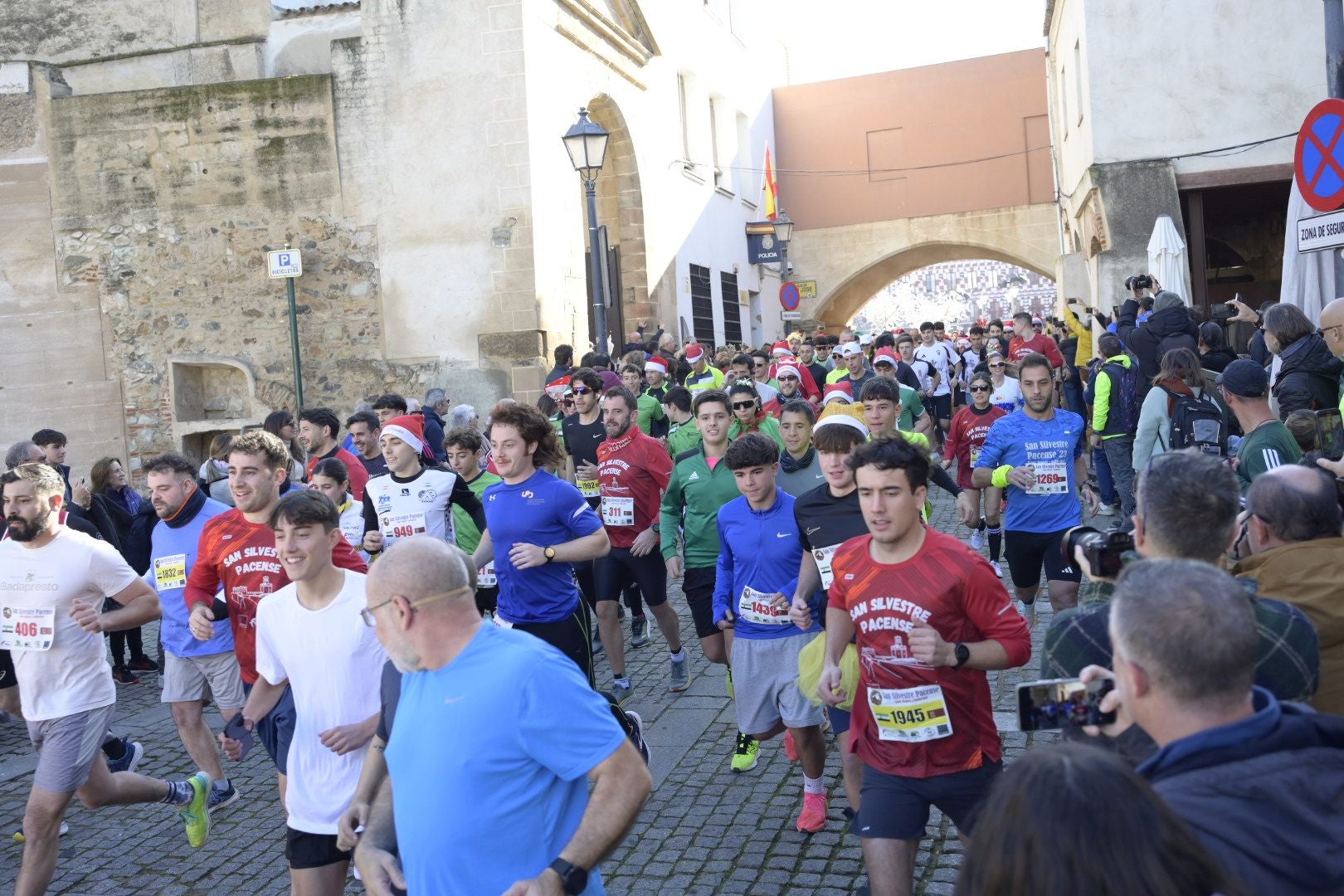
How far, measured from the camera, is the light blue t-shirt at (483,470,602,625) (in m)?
6.23

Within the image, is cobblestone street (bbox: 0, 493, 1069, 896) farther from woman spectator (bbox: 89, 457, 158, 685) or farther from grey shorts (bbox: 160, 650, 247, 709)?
woman spectator (bbox: 89, 457, 158, 685)

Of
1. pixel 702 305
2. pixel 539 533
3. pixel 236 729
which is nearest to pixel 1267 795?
pixel 236 729

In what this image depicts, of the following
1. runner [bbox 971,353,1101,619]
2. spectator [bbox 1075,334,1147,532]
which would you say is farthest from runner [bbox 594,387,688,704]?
spectator [bbox 1075,334,1147,532]

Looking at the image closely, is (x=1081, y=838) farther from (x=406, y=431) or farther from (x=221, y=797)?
(x=406, y=431)

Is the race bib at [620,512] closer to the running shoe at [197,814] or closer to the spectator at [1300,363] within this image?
the running shoe at [197,814]

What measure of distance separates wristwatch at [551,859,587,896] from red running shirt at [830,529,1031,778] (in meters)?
1.49

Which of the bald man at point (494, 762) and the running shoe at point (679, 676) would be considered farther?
the running shoe at point (679, 676)

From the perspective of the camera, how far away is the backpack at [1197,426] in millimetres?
8078

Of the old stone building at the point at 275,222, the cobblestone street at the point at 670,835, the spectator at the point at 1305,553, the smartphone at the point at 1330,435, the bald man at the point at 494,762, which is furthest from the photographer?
the old stone building at the point at 275,222

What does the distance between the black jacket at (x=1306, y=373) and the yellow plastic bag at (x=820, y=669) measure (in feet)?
12.3

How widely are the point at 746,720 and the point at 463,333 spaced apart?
12.6 m

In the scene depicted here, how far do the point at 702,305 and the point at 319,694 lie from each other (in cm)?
2276

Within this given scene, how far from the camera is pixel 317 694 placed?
4172 millimetres

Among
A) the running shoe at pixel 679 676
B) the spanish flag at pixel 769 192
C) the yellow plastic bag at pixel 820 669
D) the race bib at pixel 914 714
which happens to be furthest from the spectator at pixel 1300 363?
the spanish flag at pixel 769 192
